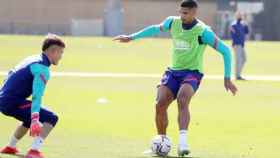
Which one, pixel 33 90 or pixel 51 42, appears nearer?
pixel 33 90

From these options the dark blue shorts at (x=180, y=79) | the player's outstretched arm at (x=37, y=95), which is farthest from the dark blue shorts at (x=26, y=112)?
the dark blue shorts at (x=180, y=79)

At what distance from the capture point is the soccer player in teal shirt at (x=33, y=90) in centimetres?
1010

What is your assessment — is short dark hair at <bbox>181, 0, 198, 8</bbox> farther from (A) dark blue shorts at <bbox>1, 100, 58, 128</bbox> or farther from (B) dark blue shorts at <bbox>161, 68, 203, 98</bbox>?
(A) dark blue shorts at <bbox>1, 100, 58, 128</bbox>

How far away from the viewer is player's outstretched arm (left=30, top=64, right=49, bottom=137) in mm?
9953

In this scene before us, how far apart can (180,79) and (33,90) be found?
255 centimetres

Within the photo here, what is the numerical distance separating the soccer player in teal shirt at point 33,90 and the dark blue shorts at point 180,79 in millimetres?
1888

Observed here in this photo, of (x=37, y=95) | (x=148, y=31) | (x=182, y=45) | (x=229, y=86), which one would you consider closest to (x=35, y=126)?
(x=37, y=95)

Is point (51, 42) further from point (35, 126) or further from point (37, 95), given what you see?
point (35, 126)

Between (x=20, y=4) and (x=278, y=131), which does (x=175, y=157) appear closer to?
(x=278, y=131)

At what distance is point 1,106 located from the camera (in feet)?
35.2

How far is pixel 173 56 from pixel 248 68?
80.7 ft

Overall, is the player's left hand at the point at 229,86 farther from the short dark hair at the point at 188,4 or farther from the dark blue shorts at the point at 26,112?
the dark blue shorts at the point at 26,112

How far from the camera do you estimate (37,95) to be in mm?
10016

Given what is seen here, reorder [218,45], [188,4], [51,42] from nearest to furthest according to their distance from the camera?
[51,42] → [188,4] → [218,45]
